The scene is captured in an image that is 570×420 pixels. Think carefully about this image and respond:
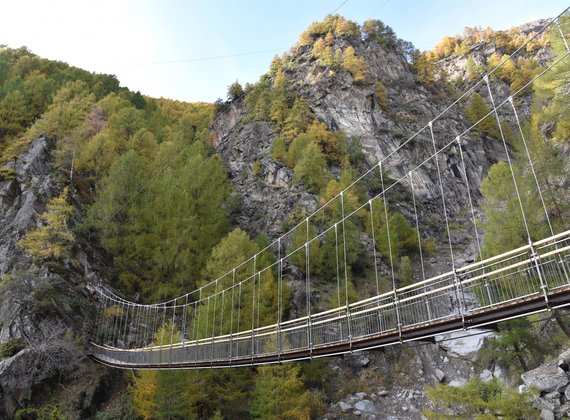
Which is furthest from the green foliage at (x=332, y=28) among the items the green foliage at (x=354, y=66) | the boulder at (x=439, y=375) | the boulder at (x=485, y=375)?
the boulder at (x=485, y=375)

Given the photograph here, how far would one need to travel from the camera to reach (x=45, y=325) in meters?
18.4

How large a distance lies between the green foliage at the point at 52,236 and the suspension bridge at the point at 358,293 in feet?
10.3

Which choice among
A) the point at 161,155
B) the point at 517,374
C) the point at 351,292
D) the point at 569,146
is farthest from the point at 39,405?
the point at 569,146

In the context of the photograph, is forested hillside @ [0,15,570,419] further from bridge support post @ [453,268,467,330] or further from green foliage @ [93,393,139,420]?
bridge support post @ [453,268,467,330]

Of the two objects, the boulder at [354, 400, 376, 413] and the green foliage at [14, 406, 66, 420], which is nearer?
the green foliage at [14, 406, 66, 420]

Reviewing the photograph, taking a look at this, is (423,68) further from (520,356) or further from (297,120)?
(520,356)

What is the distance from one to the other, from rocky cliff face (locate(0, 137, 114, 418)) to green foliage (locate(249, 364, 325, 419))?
7352mm

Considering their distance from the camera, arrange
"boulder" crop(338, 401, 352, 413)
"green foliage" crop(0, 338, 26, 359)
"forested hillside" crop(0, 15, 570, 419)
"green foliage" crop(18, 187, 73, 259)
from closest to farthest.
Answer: "forested hillside" crop(0, 15, 570, 419) < "green foliage" crop(0, 338, 26, 359) < "boulder" crop(338, 401, 352, 413) < "green foliage" crop(18, 187, 73, 259)

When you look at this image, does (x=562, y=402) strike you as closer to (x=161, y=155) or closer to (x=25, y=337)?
(x=25, y=337)

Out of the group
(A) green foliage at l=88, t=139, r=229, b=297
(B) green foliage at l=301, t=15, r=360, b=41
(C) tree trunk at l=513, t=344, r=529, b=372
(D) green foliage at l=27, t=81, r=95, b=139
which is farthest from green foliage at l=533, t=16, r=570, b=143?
(B) green foliage at l=301, t=15, r=360, b=41

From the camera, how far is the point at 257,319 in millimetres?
17312

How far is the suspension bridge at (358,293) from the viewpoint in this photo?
6.62 m

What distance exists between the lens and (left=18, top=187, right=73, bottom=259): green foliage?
20.7m

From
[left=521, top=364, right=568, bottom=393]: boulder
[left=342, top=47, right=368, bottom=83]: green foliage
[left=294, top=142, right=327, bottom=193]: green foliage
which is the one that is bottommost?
[left=521, top=364, right=568, bottom=393]: boulder
